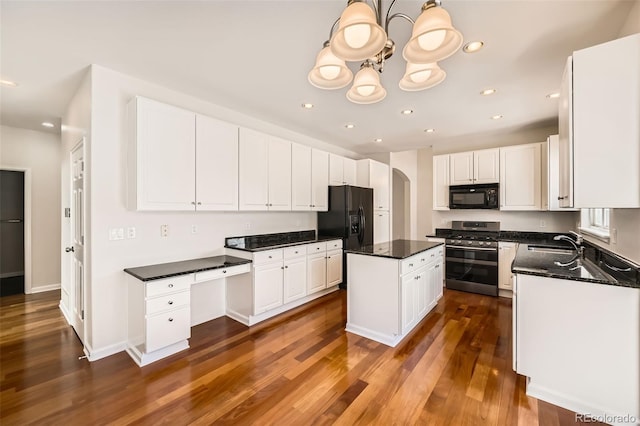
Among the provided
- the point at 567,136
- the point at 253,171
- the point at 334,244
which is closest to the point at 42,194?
the point at 253,171

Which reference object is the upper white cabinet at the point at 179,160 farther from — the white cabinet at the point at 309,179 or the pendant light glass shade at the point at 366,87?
the pendant light glass shade at the point at 366,87

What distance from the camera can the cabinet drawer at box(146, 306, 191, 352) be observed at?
2438 mm

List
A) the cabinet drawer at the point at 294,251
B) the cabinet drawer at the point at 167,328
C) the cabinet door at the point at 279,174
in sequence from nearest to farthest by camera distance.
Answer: the cabinet drawer at the point at 167,328
the cabinet drawer at the point at 294,251
the cabinet door at the point at 279,174

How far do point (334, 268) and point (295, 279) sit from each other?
35.4 inches

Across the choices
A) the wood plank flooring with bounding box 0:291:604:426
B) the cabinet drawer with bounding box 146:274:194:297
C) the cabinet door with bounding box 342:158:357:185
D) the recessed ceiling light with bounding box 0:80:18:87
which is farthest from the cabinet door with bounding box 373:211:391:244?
the recessed ceiling light with bounding box 0:80:18:87

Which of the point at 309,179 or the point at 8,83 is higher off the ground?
the point at 8,83

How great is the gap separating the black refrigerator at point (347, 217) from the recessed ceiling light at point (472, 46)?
2580mm

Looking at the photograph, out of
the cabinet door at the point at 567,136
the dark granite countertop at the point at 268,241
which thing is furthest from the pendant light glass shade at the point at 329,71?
the dark granite countertop at the point at 268,241

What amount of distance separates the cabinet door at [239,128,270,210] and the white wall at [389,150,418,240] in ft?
10.6

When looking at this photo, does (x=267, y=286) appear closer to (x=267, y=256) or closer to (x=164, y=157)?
(x=267, y=256)

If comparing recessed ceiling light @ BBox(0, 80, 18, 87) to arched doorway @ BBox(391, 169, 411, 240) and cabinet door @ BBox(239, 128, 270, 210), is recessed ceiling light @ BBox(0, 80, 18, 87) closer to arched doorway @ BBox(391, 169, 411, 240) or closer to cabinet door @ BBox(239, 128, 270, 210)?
cabinet door @ BBox(239, 128, 270, 210)

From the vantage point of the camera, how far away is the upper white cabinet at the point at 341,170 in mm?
4820

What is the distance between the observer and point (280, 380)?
87.2 inches

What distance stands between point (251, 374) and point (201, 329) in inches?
46.9
